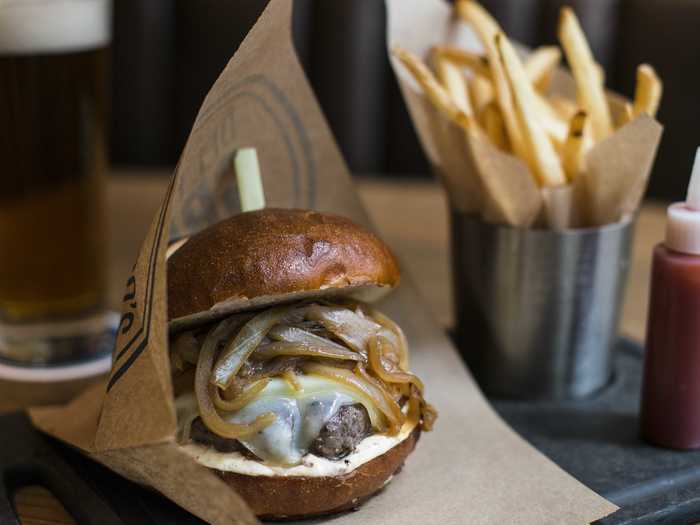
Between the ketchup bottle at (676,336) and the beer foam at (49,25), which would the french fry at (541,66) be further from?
the beer foam at (49,25)

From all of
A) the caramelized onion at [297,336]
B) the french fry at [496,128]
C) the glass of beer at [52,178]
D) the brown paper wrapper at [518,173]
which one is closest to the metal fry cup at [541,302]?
the brown paper wrapper at [518,173]

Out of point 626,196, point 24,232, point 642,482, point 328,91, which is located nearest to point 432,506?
point 642,482

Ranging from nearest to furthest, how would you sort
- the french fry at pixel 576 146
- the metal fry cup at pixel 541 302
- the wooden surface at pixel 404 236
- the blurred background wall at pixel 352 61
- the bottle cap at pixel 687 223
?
the bottle cap at pixel 687 223 → the french fry at pixel 576 146 → the metal fry cup at pixel 541 302 → the wooden surface at pixel 404 236 → the blurred background wall at pixel 352 61

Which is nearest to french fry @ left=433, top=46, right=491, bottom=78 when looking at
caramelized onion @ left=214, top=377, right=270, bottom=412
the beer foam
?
the beer foam

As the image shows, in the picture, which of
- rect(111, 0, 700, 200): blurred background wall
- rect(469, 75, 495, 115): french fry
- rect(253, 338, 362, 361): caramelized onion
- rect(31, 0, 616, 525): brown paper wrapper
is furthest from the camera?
rect(111, 0, 700, 200): blurred background wall

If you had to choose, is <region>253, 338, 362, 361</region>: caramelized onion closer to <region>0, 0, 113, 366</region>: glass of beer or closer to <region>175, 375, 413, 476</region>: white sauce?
<region>175, 375, 413, 476</region>: white sauce

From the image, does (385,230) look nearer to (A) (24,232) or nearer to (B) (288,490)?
(A) (24,232)
